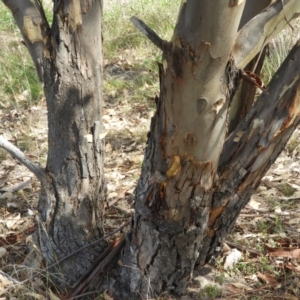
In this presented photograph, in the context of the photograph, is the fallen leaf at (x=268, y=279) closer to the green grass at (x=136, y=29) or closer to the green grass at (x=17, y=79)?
the green grass at (x=17, y=79)

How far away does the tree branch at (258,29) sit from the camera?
1.73 metres

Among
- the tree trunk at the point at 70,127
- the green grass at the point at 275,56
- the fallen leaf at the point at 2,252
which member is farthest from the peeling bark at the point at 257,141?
the green grass at the point at 275,56

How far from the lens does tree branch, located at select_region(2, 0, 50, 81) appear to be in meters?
2.18

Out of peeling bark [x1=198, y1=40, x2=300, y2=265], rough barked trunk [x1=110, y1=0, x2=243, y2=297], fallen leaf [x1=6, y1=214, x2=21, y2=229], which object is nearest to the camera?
rough barked trunk [x1=110, y1=0, x2=243, y2=297]

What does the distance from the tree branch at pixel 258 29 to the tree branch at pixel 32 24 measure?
0.95 meters

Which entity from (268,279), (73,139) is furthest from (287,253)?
(73,139)

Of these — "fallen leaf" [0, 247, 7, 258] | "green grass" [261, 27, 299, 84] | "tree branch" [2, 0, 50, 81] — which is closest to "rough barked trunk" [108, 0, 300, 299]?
"tree branch" [2, 0, 50, 81]

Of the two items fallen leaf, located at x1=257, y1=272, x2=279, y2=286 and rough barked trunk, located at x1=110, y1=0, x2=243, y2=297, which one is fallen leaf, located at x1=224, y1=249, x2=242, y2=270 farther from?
rough barked trunk, located at x1=110, y1=0, x2=243, y2=297

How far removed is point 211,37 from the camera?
156 centimetres

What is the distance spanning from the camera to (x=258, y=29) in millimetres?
1758

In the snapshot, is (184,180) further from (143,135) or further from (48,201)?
(143,135)

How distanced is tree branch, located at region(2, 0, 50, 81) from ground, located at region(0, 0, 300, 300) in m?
0.55

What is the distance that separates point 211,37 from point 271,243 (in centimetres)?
164

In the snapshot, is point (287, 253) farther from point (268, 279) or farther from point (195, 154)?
point (195, 154)
